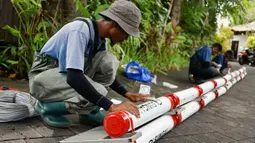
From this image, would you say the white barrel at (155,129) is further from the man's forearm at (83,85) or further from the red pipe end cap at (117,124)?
the man's forearm at (83,85)

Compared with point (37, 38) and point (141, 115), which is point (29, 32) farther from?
point (141, 115)

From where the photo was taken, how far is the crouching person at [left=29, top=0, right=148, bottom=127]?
1.94m

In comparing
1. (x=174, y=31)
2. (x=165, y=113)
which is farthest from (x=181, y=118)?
(x=174, y=31)

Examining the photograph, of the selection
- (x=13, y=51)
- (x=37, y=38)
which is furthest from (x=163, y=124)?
(x=13, y=51)

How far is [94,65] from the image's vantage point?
7.69ft

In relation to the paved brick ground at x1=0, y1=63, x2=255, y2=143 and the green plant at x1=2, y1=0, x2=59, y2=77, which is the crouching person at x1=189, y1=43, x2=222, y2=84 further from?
the green plant at x1=2, y1=0, x2=59, y2=77

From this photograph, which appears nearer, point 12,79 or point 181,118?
point 181,118

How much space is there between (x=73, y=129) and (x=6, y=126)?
0.53 meters

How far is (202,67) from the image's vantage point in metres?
6.29

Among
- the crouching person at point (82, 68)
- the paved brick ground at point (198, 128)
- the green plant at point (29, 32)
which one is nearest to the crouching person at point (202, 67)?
the paved brick ground at point (198, 128)

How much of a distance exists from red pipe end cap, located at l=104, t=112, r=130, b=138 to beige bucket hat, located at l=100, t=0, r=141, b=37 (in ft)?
1.92

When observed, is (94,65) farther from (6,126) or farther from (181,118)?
(181,118)

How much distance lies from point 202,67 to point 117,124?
477cm

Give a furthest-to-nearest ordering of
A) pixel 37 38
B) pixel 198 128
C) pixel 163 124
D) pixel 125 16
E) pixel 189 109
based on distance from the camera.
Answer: pixel 37 38, pixel 189 109, pixel 198 128, pixel 163 124, pixel 125 16
